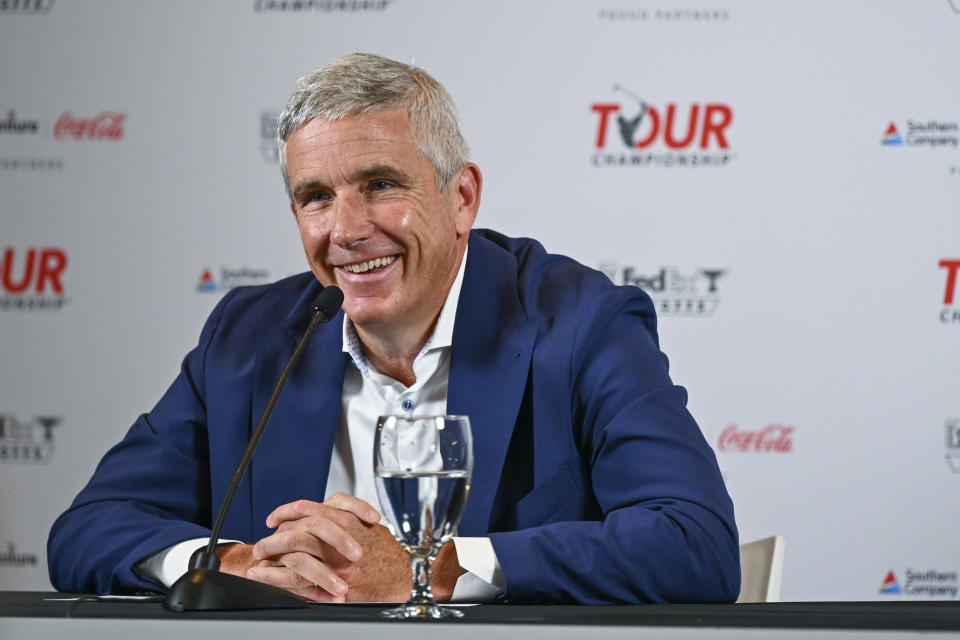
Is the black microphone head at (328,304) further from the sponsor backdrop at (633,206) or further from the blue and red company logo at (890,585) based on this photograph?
the blue and red company logo at (890,585)

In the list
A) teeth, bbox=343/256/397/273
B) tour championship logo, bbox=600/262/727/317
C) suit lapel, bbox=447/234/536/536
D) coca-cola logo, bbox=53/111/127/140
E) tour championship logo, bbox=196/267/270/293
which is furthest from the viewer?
coca-cola logo, bbox=53/111/127/140

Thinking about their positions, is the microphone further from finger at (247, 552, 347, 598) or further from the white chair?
the white chair

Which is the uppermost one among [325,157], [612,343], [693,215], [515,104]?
[515,104]

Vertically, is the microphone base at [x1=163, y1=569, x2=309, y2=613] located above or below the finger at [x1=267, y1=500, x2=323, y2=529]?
below

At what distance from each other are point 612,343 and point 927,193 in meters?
2.28

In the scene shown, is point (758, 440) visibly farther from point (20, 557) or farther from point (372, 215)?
point (20, 557)

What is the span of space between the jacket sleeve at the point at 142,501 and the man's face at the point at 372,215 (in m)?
0.32

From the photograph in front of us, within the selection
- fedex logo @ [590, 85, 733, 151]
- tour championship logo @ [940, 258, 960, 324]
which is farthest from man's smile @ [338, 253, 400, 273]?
tour championship logo @ [940, 258, 960, 324]

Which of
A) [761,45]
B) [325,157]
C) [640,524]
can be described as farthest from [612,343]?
[761,45]

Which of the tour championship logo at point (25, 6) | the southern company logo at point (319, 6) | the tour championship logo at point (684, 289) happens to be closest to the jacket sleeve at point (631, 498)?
the tour championship logo at point (684, 289)

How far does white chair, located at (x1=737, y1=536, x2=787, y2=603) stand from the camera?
1921 millimetres

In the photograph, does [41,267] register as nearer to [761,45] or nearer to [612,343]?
[761,45]

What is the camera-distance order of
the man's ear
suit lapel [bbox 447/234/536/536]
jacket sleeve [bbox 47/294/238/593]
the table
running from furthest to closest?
the man's ear
suit lapel [bbox 447/234/536/536]
jacket sleeve [bbox 47/294/238/593]
the table

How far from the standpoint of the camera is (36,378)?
4.00 m
